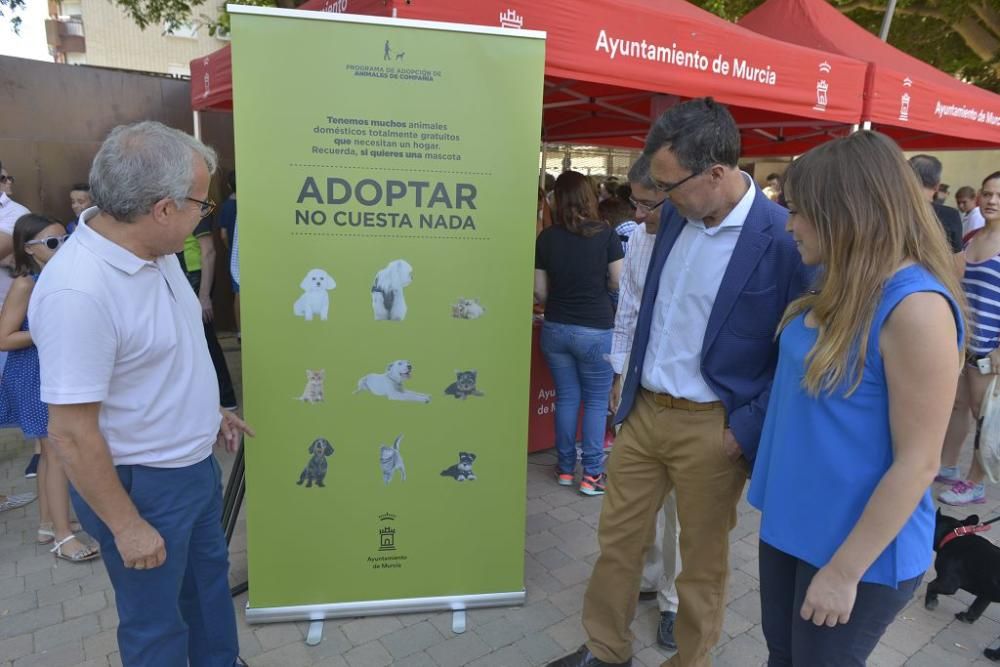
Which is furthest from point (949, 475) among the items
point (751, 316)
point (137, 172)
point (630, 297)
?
point (137, 172)

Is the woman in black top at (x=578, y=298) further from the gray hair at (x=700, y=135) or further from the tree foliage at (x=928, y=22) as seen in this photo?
the tree foliage at (x=928, y=22)

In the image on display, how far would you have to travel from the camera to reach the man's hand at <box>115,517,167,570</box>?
5.02ft

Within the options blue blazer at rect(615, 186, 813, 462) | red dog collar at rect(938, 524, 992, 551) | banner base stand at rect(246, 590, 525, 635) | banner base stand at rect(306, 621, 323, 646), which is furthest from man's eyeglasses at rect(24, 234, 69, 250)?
red dog collar at rect(938, 524, 992, 551)

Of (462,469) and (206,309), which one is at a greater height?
(206,309)

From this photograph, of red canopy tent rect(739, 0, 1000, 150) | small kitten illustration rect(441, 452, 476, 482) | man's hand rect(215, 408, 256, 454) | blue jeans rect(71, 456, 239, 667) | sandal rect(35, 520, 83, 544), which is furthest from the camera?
red canopy tent rect(739, 0, 1000, 150)

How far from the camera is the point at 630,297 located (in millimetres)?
2611

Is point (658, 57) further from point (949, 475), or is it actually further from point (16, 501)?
point (16, 501)

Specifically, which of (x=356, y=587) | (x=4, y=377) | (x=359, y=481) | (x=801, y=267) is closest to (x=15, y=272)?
(x=4, y=377)

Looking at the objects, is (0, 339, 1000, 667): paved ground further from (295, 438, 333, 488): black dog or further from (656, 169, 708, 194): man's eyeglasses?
(656, 169, 708, 194): man's eyeglasses

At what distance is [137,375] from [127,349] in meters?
0.08

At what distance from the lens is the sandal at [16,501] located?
11.5 feet

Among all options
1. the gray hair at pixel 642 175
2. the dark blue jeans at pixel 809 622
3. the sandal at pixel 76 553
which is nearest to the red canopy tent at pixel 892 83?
the gray hair at pixel 642 175

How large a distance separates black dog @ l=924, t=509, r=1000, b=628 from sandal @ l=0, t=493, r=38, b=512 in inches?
179

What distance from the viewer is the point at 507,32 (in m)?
2.18
